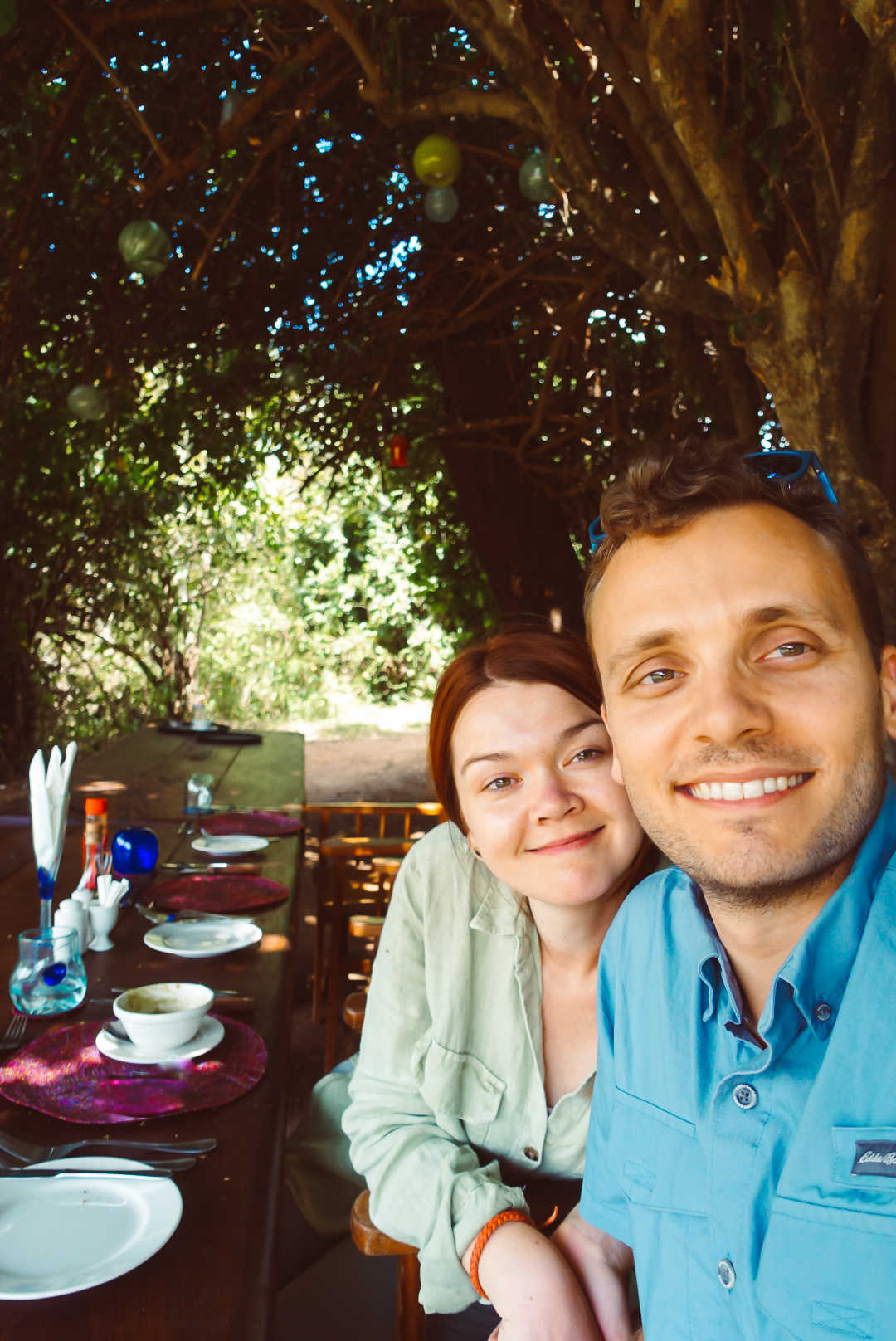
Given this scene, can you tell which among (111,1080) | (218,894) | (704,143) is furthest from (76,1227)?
(704,143)

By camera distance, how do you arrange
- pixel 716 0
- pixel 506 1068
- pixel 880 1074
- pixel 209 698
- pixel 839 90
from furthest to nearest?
1. pixel 209 698
2. pixel 716 0
3. pixel 839 90
4. pixel 506 1068
5. pixel 880 1074

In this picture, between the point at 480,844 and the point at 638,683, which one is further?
the point at 480,844

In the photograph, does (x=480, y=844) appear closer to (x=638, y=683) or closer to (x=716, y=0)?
(x=638, y=683)

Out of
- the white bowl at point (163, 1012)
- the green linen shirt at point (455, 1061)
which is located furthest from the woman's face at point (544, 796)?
the white bowl at point (163, 1012)

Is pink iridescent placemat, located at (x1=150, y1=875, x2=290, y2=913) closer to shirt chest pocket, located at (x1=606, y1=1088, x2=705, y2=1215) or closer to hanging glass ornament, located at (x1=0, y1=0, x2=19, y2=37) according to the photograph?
shirt chest pocket, located at (x1=606, y1=1088, x2=705, y2=1215)

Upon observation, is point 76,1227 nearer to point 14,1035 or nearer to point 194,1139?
point 194,1139

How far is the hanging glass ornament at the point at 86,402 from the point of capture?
421 cm

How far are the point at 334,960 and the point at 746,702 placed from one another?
275cm

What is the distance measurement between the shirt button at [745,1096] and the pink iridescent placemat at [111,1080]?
71 centimetres

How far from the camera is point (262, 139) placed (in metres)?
4.12

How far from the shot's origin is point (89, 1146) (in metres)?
1.19

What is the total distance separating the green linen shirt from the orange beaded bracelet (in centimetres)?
3

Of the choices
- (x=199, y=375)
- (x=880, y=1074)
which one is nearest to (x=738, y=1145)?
(x=880, y=1074)

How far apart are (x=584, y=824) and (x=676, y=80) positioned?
186 cm
